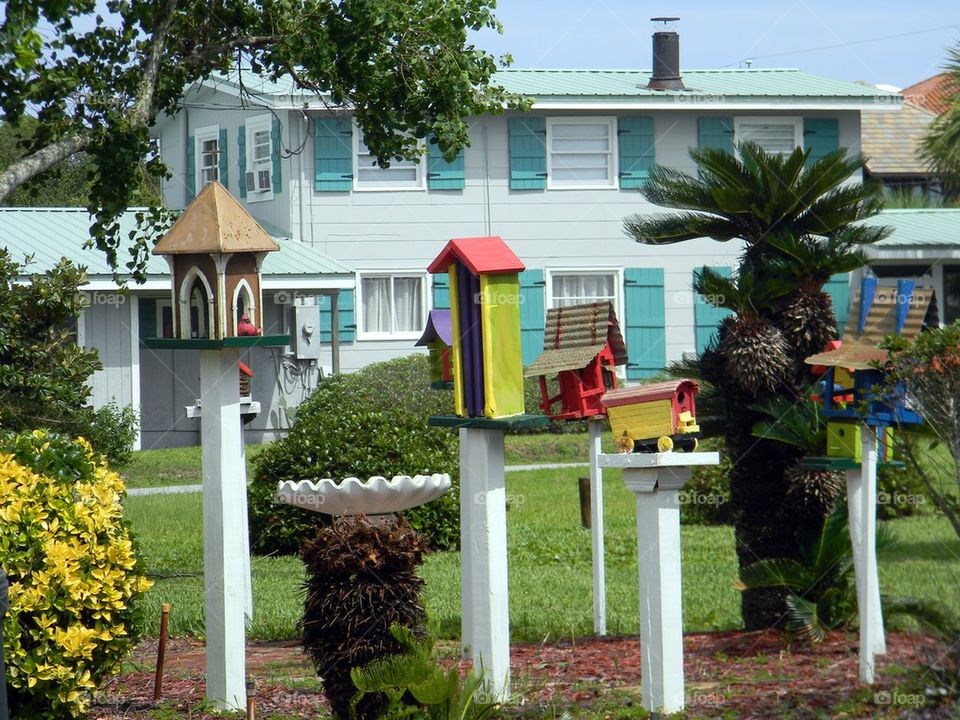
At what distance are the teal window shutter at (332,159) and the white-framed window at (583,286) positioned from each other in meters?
3.90

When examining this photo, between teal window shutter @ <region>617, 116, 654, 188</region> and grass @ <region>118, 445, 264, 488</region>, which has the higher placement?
teal window shutter @ <region>617, 116, 654, 188</region>

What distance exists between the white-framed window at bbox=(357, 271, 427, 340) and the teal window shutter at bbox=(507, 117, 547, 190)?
7.75ft

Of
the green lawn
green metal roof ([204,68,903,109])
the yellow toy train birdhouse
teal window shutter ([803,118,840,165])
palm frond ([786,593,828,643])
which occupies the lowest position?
the green lawn

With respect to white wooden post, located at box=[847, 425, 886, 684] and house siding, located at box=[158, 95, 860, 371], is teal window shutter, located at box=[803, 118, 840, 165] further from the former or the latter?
white wooden post, located at box=[847, 425, 886, 684]

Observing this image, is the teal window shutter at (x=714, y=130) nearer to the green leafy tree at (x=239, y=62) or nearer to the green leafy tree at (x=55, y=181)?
the green leafy tree at (x=55, y=181)

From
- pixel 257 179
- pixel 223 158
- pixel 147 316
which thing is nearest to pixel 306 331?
pixel 147 316

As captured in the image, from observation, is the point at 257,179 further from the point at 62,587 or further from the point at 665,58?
the point at 62,587

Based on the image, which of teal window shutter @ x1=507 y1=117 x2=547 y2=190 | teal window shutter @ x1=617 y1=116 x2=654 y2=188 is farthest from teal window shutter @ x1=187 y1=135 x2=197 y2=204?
teal window shutter @ x1=617 y1=116 x2=654 y2=188

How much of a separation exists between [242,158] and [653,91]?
7329 millimetres

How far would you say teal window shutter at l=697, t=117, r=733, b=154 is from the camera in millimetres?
24000

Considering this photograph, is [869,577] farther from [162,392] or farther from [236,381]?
[162,392]

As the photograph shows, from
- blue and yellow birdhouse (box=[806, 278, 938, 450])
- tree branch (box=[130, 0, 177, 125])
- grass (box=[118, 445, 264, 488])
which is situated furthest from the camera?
grass (box=[118, 445, 264, 488])

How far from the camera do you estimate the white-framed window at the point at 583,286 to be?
77.4ft

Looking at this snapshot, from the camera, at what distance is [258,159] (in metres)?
23.8
